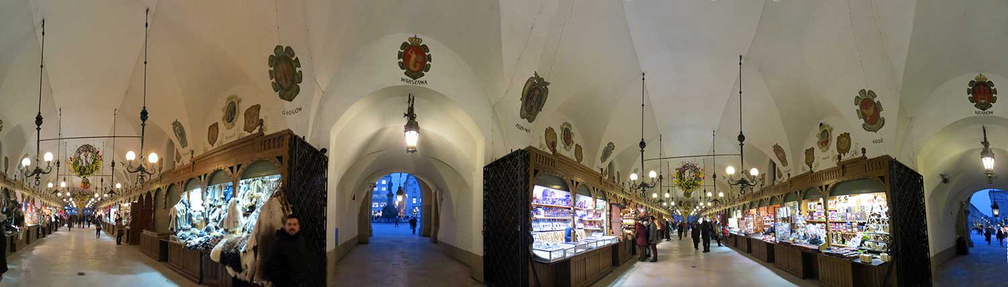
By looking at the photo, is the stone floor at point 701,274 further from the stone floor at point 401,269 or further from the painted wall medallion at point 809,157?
the stone floor at point 401,269

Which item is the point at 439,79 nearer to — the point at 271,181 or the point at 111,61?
the point at 271,181

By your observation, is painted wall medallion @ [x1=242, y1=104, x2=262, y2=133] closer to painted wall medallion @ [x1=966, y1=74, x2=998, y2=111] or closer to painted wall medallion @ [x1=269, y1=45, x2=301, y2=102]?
painted wall medallion @ [x1=269, y1=45, x2=301, y2=102]

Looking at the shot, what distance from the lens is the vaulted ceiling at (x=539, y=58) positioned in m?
8.38

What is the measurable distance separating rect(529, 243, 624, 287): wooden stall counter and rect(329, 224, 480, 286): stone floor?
1718 mm

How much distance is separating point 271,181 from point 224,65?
260cm

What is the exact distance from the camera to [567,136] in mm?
13578

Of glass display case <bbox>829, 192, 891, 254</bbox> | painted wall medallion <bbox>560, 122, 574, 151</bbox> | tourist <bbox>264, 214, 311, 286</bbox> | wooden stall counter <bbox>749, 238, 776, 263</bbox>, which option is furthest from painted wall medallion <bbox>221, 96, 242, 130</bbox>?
wooden stall counter <bbox>749, 238, 776, 263</bbox>

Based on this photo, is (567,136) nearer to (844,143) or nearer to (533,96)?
(533,96)

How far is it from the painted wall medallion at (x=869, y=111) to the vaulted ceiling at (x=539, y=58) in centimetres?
11

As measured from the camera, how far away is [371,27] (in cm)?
841

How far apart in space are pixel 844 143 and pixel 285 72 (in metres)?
11.4

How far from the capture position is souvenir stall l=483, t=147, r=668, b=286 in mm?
9219

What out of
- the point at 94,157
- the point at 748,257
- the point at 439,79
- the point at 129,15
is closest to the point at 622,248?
the point at 748,257

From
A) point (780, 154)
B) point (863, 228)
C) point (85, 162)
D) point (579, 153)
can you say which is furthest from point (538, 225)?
point (85, 162)
